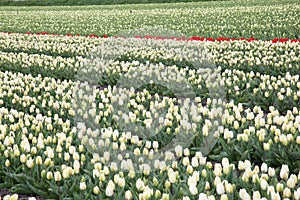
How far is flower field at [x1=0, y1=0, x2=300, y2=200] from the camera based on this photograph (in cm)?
399

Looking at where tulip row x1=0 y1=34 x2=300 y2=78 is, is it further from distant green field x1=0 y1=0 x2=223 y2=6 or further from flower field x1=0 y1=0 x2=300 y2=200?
distant green field x1=0 y1=0 x2=223 y2=6

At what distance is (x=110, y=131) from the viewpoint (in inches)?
210

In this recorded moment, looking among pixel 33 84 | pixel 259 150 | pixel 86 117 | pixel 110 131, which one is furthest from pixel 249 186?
pixel 33 84

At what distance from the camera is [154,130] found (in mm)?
5672

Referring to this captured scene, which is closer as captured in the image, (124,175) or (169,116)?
(124,175)

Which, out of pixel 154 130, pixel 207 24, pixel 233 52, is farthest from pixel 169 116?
pixel 207 24

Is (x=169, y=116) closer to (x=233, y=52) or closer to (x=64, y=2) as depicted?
(x=233, y=52)

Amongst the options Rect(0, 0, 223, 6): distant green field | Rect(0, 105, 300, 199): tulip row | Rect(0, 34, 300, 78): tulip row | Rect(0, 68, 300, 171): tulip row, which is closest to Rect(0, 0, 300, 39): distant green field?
Rect(0, 34, 300, 78): tulip row

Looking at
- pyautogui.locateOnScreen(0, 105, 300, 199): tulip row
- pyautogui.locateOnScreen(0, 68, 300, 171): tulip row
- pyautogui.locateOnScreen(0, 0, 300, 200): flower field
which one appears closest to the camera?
pyautogui.locateOnScreen(0, 105, 300, 199): tulip row

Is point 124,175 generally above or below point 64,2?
below

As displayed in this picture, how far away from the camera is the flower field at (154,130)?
3.99m

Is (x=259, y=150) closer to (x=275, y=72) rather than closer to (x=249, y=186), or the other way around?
(x=249, y=186)

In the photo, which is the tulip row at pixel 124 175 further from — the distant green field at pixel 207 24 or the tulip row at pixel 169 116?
the distant green field at pixel 207 24

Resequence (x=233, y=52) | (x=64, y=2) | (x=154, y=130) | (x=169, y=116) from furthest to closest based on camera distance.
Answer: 1. (x=64, y=2)
2. (x=233, y=52)
3. (x=169, y=116)
4. (x=154, y=130)
